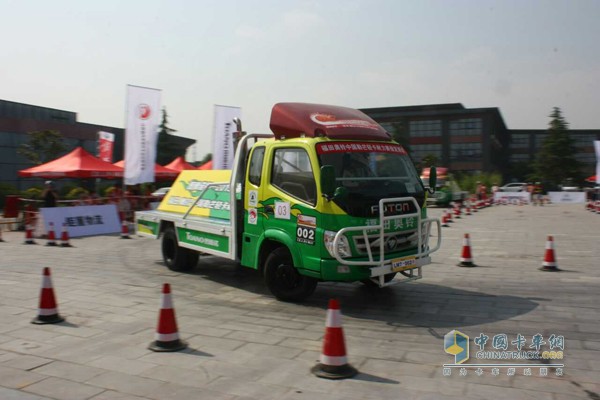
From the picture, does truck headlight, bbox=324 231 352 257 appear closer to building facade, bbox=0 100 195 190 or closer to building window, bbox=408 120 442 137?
building facade, bbox=0 100 195 190

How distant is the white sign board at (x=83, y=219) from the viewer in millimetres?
16219

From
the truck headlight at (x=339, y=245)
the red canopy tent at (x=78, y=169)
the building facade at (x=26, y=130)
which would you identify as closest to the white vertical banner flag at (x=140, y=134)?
the red canopy tent at (x=78, y=169)

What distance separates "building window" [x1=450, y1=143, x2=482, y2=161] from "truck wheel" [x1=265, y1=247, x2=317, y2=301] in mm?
80491

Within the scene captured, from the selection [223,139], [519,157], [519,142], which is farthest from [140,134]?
[519,142]

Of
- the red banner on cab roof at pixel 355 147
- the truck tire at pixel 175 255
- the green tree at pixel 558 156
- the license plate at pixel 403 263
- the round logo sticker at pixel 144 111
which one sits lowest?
the truck tire at pixel 175 255

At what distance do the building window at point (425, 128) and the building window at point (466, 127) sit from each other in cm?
229

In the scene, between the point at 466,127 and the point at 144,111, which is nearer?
the point at 144,111

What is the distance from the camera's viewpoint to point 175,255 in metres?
10.2

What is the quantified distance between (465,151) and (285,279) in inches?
3203

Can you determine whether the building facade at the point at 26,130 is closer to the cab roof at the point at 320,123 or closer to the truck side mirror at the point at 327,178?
the cab roof at the point at 320,123

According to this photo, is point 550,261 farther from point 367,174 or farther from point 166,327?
point 166,327

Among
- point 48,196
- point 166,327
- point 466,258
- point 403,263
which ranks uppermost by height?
point 48,196

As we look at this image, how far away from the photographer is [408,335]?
5867 millimetres

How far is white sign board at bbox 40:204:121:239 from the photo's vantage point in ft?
53.2
